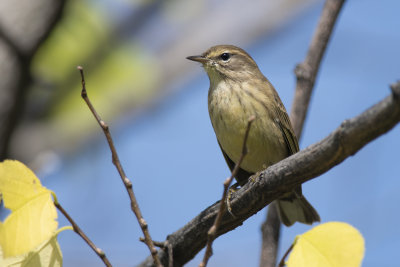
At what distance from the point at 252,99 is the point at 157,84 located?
152 inches

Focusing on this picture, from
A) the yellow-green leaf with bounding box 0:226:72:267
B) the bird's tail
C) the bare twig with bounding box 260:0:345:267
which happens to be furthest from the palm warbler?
the yellow-green leaf with bounding box 0:226:72:267

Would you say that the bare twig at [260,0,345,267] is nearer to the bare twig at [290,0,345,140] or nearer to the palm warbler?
the bare twig at [290,0,345,140]

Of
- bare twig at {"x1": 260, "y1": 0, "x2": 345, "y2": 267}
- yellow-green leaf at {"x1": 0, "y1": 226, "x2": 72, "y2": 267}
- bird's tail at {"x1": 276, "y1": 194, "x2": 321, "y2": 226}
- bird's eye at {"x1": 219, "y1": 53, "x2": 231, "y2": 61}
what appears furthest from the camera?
bird's eye at {"x1": 219, "y1": 53, "x2": 231, "y2": 61}

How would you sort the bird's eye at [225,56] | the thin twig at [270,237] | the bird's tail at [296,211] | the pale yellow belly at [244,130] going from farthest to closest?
the bird's eye at [225,56], the bird's tail at [296,211], the pale yellow belly at [244,130], the thin twig at [270,237]

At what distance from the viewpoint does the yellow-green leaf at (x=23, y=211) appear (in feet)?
6.20

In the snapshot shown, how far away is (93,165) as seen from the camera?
21.5 ft

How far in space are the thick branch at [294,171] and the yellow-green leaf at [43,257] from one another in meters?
1.01

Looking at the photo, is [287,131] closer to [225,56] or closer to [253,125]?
[253,125]

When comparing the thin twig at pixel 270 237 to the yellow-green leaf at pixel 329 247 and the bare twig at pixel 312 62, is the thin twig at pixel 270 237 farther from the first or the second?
the yellow-green leaf at pixel 329 247

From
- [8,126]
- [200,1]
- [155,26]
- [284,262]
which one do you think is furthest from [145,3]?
[284,262]

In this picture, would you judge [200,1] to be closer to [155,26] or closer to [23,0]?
[155,26]

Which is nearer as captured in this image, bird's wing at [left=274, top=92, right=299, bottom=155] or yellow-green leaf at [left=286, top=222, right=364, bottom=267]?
yellow-green leaf at [left=286, top=222, right=364, bottom=267]

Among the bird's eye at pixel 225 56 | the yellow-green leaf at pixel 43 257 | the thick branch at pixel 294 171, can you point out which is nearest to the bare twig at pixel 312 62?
the bird's eye at pixel 225 56

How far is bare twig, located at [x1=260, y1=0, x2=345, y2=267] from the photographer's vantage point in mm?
Result: 4273
